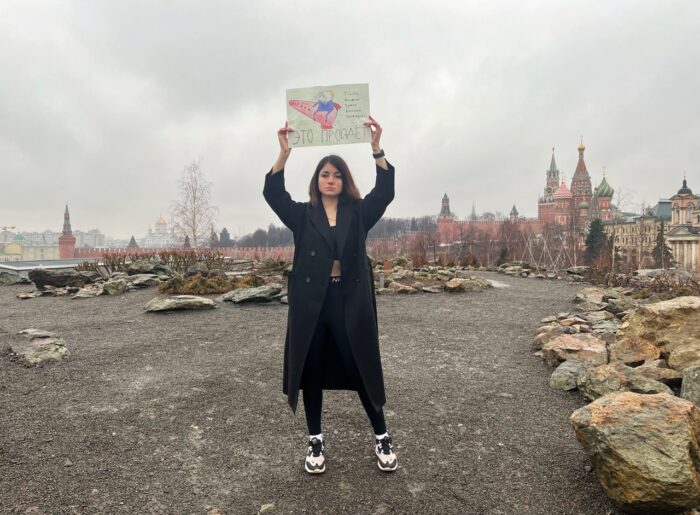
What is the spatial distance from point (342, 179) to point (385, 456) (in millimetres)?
1661

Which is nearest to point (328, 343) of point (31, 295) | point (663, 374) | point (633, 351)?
point (663, 374)

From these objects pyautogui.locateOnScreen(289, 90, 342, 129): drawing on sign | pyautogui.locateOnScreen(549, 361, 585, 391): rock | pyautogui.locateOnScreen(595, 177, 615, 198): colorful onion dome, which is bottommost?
pyautogui.locateOnScreen(549, 361, 585, 391): rock

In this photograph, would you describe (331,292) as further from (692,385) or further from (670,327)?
(670,327)

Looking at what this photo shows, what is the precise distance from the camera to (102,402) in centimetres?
380

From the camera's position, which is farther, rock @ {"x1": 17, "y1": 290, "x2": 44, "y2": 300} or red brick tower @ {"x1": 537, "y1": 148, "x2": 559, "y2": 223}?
red brick tower @ {"x1": 537, "y1": 148, "x2": 559, "y2": 223}

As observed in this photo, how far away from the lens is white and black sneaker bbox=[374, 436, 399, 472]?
8.86ft

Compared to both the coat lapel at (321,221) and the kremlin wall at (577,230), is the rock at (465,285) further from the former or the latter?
the kremlin wall at (577,230)

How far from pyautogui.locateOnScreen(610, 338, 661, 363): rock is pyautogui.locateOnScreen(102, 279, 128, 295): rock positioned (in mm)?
9775

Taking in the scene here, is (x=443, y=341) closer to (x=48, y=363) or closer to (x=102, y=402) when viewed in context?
(x=102, y=402)

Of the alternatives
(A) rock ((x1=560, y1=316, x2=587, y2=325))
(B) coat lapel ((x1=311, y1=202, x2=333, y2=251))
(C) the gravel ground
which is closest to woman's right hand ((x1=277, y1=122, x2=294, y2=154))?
(B) coat lapel ((x1=311, y1=202, x2=333, y2=251))

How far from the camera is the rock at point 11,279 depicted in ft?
42.8

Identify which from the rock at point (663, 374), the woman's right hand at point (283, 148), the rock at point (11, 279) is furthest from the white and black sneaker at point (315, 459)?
A: the rock at point (11, 279)

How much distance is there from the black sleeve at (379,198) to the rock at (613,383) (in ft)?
7.70

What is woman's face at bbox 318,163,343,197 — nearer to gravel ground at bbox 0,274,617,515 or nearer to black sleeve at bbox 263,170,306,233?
black sleeve at bbox 263,170,306,233
